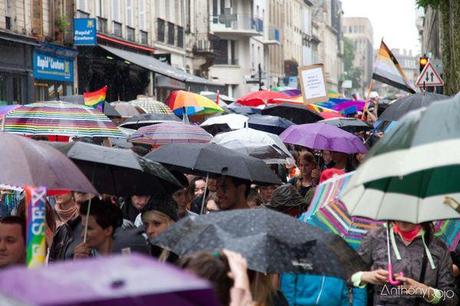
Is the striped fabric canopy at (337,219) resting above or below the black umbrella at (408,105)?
below

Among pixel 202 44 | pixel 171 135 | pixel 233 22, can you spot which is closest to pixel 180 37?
pixel 202 44

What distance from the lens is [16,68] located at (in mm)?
26781

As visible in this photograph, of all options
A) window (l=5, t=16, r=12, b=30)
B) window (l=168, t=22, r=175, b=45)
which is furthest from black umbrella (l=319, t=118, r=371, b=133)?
window (l=168, t=22, r=175, b=45)

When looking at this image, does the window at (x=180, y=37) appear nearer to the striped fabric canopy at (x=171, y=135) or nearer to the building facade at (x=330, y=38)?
the striped fabric canopy at (x=171, y=135)

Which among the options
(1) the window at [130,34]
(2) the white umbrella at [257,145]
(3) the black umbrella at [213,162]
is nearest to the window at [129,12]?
(1) the window at [130,34]

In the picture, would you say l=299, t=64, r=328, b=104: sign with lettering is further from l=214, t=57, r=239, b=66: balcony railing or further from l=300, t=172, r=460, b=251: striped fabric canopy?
l=214, t=57, r=239, b=66: balcony railing

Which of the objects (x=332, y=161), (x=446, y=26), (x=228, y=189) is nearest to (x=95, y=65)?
(x=446, y=26)

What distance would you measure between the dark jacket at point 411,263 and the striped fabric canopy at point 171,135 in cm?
706

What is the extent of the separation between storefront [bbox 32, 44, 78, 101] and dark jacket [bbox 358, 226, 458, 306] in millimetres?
22352

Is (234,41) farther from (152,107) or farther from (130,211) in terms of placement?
(130,211)

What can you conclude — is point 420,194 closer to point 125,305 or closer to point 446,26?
point 125,305

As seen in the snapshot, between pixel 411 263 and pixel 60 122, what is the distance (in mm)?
5209

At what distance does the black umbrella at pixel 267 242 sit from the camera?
4215 millimetres

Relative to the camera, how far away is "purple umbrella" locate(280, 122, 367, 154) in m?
12.5
